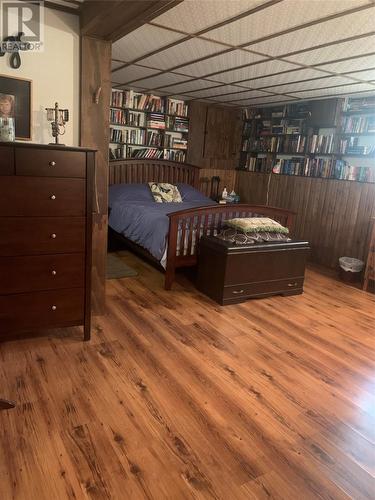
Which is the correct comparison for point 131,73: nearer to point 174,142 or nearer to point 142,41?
point 142,41

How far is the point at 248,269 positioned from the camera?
3254 millimetres

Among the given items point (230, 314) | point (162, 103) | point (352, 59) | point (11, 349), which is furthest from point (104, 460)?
point (162, 103)

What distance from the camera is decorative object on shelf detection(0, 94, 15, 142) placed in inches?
83.4

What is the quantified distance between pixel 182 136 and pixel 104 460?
4907mm

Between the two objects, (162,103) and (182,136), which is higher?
(162,103)

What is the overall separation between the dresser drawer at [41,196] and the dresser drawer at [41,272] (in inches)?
11.0

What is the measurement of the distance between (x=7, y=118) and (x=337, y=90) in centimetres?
359

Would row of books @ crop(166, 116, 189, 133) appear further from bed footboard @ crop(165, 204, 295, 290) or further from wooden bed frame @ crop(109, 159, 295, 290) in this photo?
bed footboard @ crop(165, 204, 295, 290)

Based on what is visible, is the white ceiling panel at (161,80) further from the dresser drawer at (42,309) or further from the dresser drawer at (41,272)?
the dresser drawer at (42,309)

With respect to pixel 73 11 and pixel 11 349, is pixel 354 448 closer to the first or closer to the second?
pixel 11 349

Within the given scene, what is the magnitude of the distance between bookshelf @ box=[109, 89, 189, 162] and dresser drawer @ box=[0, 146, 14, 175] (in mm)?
3034

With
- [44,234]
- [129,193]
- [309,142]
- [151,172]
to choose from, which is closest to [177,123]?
[151,172]

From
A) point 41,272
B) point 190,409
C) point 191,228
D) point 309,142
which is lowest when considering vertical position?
point 190,409

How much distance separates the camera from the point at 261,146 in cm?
572
